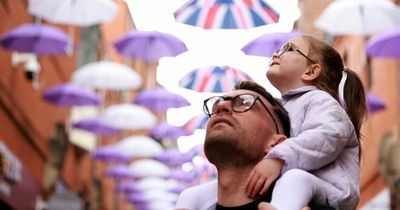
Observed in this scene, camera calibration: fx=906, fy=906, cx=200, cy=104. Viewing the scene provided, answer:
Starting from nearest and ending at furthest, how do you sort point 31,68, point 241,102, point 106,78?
point 241,102
point 106,78
point 31,68

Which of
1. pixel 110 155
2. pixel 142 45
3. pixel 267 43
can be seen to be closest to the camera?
pixel 267 43

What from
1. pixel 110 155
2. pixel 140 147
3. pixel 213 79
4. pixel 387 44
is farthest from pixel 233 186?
pixel 110 155

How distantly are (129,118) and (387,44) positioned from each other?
9.41 m

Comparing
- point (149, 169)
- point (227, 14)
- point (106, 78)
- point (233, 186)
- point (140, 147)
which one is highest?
point (233, 186)

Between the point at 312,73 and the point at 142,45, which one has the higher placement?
the point at 312,73

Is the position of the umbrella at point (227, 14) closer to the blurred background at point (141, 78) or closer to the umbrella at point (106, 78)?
the blurred background at point (141, 78)

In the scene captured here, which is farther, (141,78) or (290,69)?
(141,78)

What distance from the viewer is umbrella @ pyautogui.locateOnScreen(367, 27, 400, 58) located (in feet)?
49.9

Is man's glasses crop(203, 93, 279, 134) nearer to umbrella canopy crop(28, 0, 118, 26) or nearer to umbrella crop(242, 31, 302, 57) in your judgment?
umbrella crop(242, 31, 302, 57)

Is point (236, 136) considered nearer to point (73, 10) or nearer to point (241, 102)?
point (241, 102)

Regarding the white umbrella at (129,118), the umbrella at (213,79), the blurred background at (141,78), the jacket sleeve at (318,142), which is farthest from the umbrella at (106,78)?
the jacket sleeve at (318,142)

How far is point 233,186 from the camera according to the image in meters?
3.12

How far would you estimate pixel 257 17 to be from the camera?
22.0 ft

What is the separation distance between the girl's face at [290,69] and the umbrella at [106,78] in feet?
55.0
